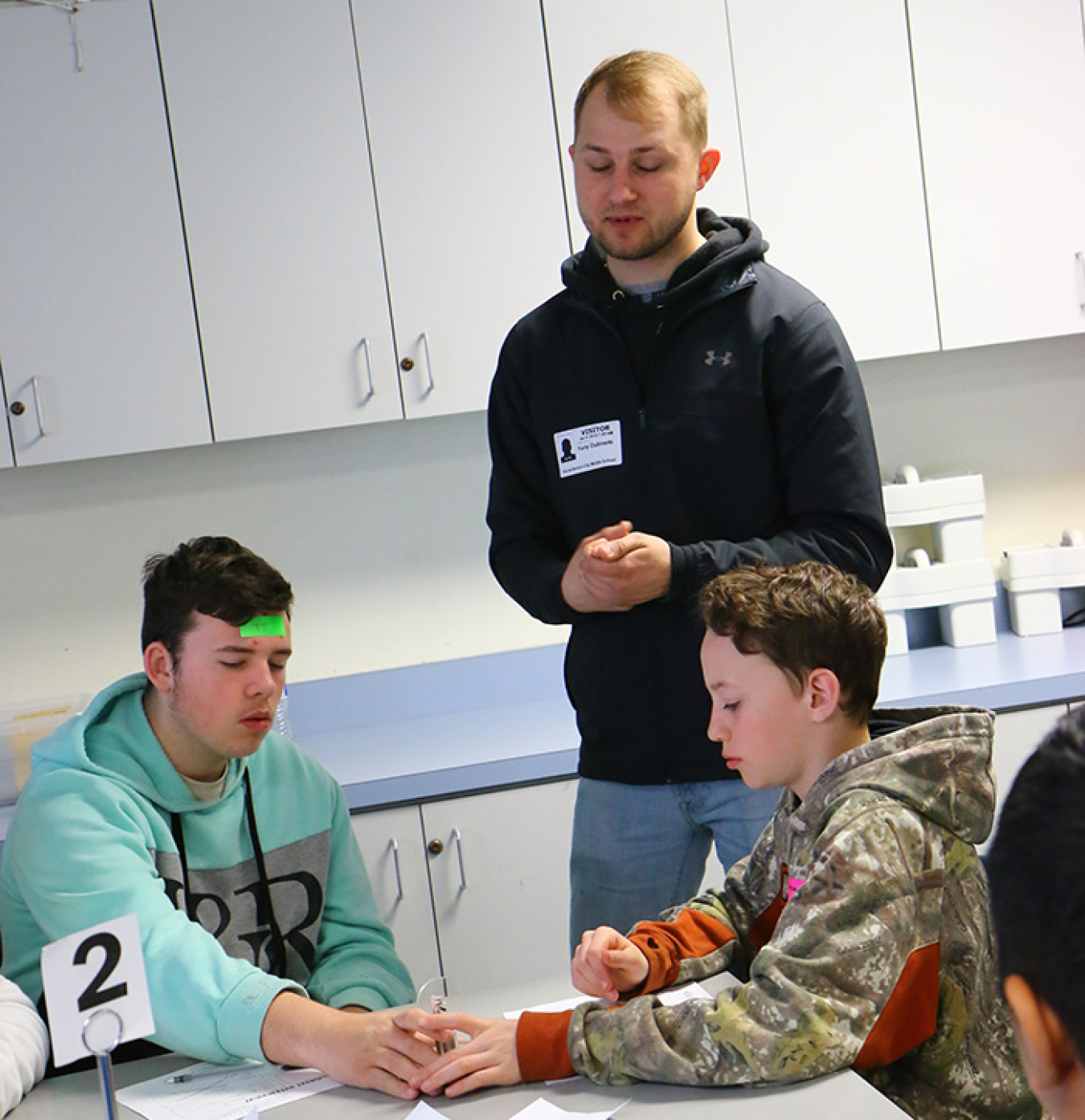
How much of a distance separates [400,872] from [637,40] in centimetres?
186

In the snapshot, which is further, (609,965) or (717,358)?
(717,358)

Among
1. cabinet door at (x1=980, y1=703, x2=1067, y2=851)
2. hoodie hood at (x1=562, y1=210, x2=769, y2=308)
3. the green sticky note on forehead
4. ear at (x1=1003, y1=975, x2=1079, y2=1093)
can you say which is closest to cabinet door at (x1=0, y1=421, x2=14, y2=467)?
the green sticky note on forehead

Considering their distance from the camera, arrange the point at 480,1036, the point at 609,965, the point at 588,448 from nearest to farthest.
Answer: the point at 480,1036, the point at 609,965, the point at 588,448

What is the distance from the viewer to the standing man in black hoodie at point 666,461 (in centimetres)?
194

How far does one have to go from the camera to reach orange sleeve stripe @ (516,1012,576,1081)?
140cm

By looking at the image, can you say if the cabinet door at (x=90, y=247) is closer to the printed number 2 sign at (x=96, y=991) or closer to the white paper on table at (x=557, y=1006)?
the white paper on table at (x=557, y=1006)

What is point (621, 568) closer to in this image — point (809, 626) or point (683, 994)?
point (809, 626)

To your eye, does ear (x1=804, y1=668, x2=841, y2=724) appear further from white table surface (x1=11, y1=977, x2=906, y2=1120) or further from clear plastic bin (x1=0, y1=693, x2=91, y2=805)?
clear plastic bin (x1=0, y1=693, x2=91, y2=805)

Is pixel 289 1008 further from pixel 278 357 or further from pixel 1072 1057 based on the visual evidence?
pixel 278 357

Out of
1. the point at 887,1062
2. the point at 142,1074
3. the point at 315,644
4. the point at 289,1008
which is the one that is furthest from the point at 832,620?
the point at 315,644

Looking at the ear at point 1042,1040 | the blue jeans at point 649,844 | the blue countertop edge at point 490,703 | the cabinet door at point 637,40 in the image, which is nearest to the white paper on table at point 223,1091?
the blue jeans at point 649,844

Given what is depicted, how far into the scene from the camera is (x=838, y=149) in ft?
10.1

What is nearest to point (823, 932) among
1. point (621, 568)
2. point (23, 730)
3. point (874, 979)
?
point (874, 979)

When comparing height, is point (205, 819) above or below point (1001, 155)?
below
